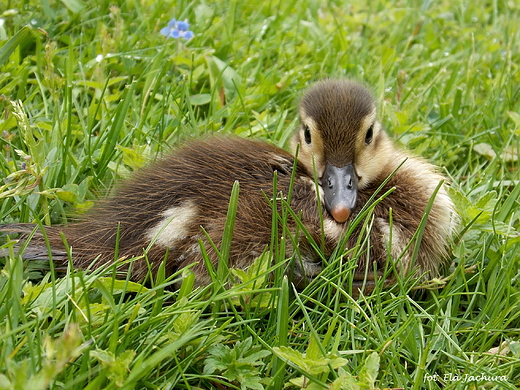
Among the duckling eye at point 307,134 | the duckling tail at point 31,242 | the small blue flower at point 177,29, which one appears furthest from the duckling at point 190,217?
the small blue flower at point 177,29

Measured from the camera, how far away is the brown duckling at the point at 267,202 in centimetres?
174

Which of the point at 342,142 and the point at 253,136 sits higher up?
the point at 342,142

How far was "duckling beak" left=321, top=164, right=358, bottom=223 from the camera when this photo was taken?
1829 mm

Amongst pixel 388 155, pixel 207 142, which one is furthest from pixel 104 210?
pixel 388 155

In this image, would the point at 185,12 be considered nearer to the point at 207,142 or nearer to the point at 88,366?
the point at 207,142

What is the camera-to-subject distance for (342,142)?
196 cm

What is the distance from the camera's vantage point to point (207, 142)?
2.01 metres

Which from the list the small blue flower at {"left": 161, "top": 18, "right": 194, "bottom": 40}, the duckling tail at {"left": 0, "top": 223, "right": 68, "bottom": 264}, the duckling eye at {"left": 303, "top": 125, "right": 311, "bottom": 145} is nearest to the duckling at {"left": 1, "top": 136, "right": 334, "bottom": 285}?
the duckling tail at {"left": 0, "top": 223, "right": 68, "bottom": 264}

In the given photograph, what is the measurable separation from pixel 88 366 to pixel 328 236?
2.56ft

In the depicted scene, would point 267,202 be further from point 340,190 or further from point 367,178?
Result: point 367,178

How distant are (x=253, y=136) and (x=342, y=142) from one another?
1.92ft

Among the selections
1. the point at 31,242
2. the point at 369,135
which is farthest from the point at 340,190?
the point at 31,242

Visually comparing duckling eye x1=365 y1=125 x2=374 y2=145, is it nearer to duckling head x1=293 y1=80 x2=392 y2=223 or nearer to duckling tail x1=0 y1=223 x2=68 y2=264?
duckling head x1=293 y1=80 x2=392 y2=223

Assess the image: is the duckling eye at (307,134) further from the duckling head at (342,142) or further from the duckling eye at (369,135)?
the duckling eye at (369,135)
